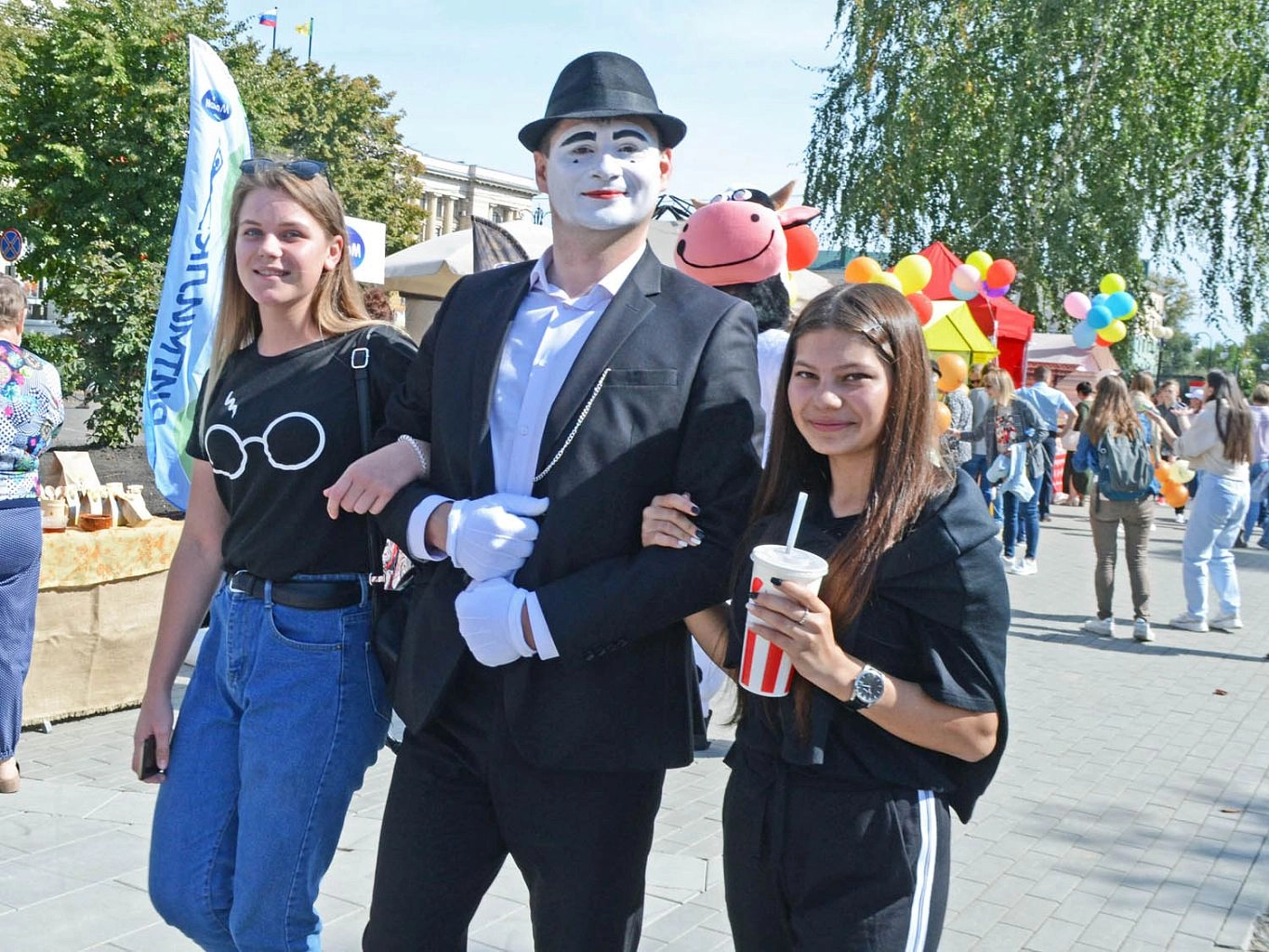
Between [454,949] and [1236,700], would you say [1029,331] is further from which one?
[454,949]

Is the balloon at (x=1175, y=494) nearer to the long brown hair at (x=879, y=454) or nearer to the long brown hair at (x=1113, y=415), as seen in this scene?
the long brown hair at (x=1113, y=415)

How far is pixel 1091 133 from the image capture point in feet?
71.3

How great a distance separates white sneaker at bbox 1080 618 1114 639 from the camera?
887 centimetres

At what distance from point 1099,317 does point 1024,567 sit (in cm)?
675

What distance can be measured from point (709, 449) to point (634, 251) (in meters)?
0.44

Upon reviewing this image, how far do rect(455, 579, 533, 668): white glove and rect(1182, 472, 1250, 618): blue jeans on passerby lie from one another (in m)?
8.05

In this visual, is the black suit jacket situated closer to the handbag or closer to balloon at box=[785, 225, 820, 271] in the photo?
the handbag

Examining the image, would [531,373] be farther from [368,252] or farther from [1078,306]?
[1078,306]

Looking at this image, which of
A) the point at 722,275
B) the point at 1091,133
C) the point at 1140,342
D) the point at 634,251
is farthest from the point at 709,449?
the point at 1140,342

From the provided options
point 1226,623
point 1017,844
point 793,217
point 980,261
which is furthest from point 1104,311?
point 1017,844

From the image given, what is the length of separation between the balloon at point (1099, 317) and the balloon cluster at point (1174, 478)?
16.8ft

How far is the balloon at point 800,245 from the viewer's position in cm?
599

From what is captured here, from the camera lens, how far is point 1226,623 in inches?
367

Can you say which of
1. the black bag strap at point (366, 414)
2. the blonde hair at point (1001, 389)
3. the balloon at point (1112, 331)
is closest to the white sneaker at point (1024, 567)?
the blonde hair at point (1001, 389)
